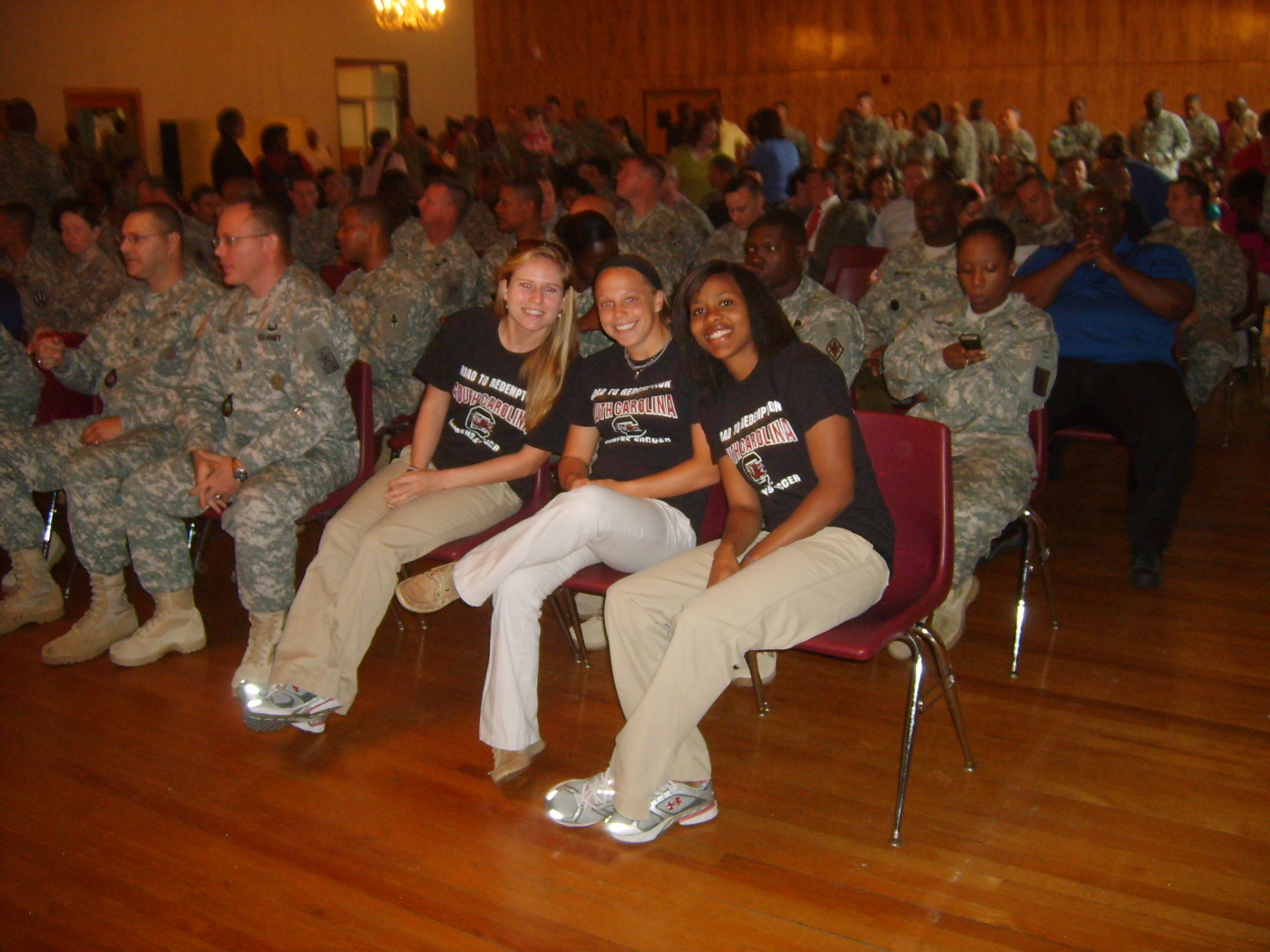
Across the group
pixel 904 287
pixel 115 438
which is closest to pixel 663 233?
pixel 904 287

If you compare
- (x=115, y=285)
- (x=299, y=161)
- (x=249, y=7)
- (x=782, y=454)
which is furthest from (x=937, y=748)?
(x=249, y=7)

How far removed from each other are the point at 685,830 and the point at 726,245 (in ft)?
11.8

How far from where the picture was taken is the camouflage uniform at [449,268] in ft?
17.0

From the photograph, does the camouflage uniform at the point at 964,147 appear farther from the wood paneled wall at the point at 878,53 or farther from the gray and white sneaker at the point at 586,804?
the gray and white sneaker at the point at 586,804

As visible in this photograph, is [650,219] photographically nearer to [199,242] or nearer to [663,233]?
[663,233]

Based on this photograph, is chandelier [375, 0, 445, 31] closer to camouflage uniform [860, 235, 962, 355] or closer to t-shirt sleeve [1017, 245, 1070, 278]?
camouflage uniform [860, 235, 962, 355]

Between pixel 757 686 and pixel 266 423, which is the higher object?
pixel 266 423

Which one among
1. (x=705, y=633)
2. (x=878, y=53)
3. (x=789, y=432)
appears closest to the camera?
(x=705, y=633)

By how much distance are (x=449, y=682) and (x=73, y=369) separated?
1935mm

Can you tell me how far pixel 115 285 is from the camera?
5.51m

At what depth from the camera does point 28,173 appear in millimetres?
8391

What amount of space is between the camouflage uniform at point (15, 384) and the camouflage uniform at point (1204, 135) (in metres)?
11.0

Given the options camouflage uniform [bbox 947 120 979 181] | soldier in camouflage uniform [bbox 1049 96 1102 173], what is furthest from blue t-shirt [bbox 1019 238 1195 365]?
soldier in camouflage uniform [bbox 1049 96 1102 173]

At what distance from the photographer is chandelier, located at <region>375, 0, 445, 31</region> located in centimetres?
880
